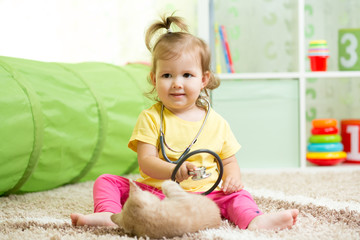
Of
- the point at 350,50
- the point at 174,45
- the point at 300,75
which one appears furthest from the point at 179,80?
the point at 350,50

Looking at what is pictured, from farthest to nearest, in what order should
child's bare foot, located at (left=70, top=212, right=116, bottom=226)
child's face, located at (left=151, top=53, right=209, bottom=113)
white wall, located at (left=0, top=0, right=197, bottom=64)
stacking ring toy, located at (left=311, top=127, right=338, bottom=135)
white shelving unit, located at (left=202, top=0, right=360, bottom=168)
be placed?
white wall, located at (left=0, top=0, right=197, bottom=64) < stacking ring toy, located at (left=311, top=127, right=338, bottom=135) < white shelving unit, located at (left=202, top=0, right=360, bottom=168) < child's face, located at (left=151, top=53, right=209, bottom=113) < child's bare foot, located at (left=70, top=212, right=116, bottom=226)

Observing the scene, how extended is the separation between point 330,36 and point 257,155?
2.81ft

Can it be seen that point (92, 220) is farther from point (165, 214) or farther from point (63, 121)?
point (63, 121)

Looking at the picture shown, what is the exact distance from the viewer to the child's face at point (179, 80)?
1.06 metres

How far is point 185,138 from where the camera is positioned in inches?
42.9

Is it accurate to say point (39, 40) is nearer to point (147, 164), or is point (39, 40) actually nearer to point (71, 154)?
point (71, 154)

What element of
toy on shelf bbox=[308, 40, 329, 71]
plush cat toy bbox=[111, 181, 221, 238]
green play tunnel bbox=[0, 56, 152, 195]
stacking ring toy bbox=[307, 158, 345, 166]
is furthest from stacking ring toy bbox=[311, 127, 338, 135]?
plush cat toy bbox=[111, 181, 221, 238]

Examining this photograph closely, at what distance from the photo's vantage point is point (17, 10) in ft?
7.41

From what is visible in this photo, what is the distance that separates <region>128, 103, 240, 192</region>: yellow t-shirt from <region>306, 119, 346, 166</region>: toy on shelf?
0.89 metres

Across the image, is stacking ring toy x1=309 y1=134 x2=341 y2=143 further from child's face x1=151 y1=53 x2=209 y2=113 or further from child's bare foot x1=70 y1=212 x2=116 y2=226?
child's bare foot x1=70 y1=212 x2=116 y2=226

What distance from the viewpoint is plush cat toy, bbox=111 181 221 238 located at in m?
0.83

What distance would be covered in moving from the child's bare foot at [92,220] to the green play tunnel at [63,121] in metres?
0.39

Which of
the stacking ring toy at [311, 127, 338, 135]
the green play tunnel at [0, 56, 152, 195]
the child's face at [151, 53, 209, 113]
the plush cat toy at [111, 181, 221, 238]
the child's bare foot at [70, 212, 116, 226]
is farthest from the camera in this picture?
the stacking ring toy at [311, 127, 338, 135]

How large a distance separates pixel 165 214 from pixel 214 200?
0.86 feet
